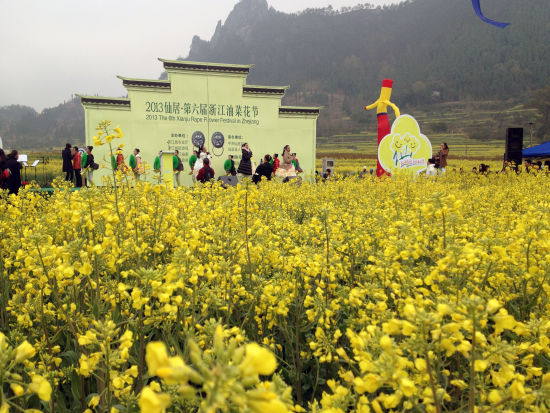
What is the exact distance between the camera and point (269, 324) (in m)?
2.82

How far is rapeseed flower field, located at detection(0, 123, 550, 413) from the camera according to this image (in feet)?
4.00

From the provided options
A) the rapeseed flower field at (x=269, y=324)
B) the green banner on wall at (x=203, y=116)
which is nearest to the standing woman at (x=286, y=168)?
the green banner on wall at (x=203, y=116)

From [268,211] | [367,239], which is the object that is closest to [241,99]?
[268,211]

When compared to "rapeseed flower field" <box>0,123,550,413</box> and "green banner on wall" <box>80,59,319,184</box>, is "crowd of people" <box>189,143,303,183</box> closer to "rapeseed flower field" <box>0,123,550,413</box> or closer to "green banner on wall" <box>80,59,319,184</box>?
"green banner on wall" <box>80,59,319,184</box>

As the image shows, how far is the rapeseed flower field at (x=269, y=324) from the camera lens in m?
1.22

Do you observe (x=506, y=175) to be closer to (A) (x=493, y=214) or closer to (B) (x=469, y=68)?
(A) (x=493, y=214)

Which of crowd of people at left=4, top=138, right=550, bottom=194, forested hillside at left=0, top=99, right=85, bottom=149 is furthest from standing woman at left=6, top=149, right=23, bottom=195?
forested hillside at left=0, top=99, right=85, bottom=149

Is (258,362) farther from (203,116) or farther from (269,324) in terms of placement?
(203,116)

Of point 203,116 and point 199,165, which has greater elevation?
point 203,116

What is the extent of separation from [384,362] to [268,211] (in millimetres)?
4935

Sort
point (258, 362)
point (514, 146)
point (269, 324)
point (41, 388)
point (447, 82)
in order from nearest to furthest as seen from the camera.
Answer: point (258, 362), point (41, 388), point (269, 324), point (514, 146), point (447, 82)

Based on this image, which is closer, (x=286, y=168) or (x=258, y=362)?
(x=258, y=362)

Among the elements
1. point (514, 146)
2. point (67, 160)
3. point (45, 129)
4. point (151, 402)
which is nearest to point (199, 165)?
point (67, 160)

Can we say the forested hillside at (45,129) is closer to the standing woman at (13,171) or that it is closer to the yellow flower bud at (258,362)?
the standing woman at (13,171)
